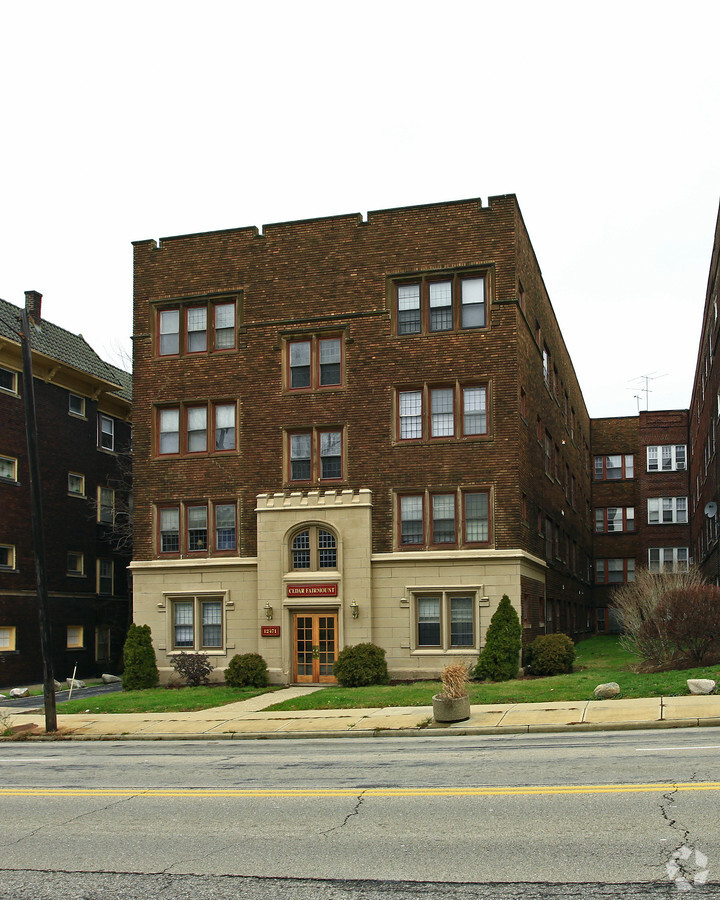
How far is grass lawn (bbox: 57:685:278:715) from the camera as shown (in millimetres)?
25297

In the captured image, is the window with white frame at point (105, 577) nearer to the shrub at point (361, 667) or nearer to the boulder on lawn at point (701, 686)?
the shrub at point (361, 667)

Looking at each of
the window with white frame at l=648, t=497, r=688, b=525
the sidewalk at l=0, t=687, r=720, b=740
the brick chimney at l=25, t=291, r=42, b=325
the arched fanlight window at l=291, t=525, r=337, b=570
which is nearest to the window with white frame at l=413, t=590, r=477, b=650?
the arched fanlight window at l=291, t=525, r=337, b=570

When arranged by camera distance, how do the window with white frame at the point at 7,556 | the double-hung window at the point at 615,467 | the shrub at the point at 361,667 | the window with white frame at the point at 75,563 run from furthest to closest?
the double-hung window at the point at 615,467 < the window with white frame at the point at 75,563 < the window with white frame at the point at 7,556 < the shrub at the point at 361,667

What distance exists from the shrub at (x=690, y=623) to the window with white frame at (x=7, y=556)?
25.0 metres

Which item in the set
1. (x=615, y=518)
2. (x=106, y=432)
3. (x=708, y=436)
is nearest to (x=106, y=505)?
(x=106, y=432)

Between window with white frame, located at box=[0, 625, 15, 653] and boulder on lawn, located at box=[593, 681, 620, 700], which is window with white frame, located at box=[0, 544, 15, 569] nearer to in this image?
window with white frame, located at box=[0, 625, 15, 653]

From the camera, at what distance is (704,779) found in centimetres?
1127

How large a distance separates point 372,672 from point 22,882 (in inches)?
789

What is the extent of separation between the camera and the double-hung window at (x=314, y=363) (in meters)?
31.4

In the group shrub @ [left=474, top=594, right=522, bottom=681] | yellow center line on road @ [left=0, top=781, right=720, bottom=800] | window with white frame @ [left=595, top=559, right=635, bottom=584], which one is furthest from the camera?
window with white frame @ [left=595, top=559, right=635, bottom=584]

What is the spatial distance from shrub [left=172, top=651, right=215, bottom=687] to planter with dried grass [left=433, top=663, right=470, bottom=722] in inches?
497

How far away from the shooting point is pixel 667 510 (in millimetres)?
61312

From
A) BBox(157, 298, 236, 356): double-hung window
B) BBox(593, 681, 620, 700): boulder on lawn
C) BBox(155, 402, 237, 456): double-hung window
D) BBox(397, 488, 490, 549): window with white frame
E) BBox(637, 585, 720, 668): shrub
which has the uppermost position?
BBox(157, 298, 236, 356): double-hung window

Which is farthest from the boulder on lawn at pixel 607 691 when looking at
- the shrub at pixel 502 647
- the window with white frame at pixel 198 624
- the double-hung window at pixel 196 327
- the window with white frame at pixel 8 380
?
the window with white frame at pixel 8 380
